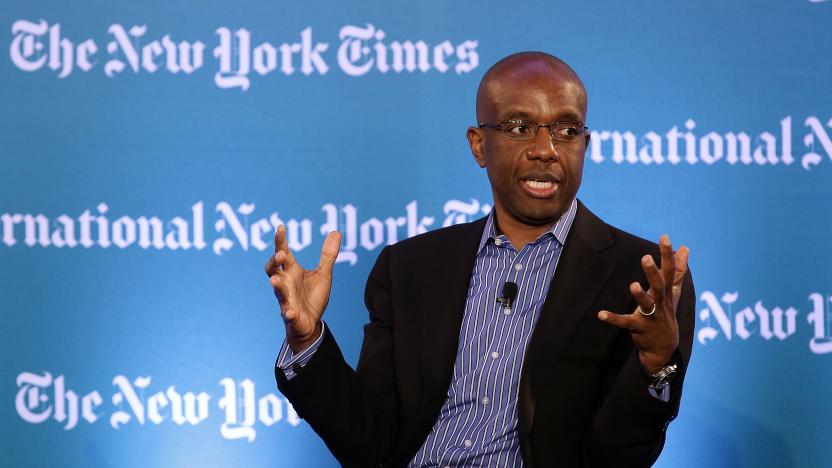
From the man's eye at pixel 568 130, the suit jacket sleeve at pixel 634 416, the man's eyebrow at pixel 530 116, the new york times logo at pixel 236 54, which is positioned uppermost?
the new york times logo at pixel 236 54

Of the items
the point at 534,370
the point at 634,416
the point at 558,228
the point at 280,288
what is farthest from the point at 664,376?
the point at 280,288

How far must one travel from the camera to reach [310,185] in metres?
3.06

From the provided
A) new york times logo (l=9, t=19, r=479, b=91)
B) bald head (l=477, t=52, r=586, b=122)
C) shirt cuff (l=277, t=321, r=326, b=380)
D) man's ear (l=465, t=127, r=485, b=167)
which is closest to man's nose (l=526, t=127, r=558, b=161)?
bald head (l=477, t=52, r=586, b=122)

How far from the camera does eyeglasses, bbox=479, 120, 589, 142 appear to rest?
2.33m

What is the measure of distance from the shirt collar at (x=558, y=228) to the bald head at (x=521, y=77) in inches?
9.9

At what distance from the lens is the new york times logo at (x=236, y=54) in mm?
3049

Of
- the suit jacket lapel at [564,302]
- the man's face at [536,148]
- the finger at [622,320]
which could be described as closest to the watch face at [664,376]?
the finger at [622,320]

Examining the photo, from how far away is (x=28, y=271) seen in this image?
119 inches

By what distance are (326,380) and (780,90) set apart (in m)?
1.86

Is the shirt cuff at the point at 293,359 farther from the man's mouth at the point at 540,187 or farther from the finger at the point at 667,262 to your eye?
the finger at the point at 667,262

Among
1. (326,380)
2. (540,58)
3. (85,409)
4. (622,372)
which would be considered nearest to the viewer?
(622,372)

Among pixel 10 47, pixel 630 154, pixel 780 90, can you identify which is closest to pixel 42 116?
pixel 10 47

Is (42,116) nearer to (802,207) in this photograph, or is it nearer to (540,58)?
(540,58)

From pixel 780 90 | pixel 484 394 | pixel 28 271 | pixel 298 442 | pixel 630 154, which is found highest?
pixel 780 90
